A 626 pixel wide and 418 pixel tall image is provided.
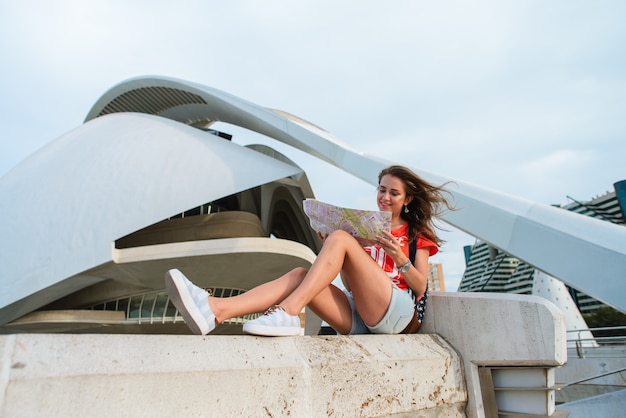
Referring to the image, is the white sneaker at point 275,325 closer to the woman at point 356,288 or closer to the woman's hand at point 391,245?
the woman at point 356,288

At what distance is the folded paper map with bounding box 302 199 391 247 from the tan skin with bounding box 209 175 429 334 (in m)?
0.06

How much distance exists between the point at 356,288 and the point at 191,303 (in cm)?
80

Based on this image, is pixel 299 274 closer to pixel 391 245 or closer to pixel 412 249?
pixel 391 245

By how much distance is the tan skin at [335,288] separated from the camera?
6.01 feet

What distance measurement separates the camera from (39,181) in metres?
12.4

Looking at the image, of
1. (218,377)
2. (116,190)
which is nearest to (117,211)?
(116,190)

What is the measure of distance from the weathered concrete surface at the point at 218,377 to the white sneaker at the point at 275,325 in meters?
0.05

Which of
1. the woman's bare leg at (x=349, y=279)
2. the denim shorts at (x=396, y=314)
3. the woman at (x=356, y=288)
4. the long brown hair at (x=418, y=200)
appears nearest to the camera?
the woman at (x=356, y=288)

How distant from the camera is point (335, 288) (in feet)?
7.24

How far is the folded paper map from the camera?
2.09 m

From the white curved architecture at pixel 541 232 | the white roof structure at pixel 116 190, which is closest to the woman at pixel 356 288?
the white curved architecture at pixel 541 232

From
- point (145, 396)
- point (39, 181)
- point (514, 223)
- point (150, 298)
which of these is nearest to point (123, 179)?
point (39, 181)

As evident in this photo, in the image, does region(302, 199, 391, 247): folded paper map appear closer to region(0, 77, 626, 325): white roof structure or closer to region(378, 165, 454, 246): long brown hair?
region(378, 165, 454, 246): long brown hair

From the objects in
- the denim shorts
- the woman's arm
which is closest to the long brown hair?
the woman's arm
